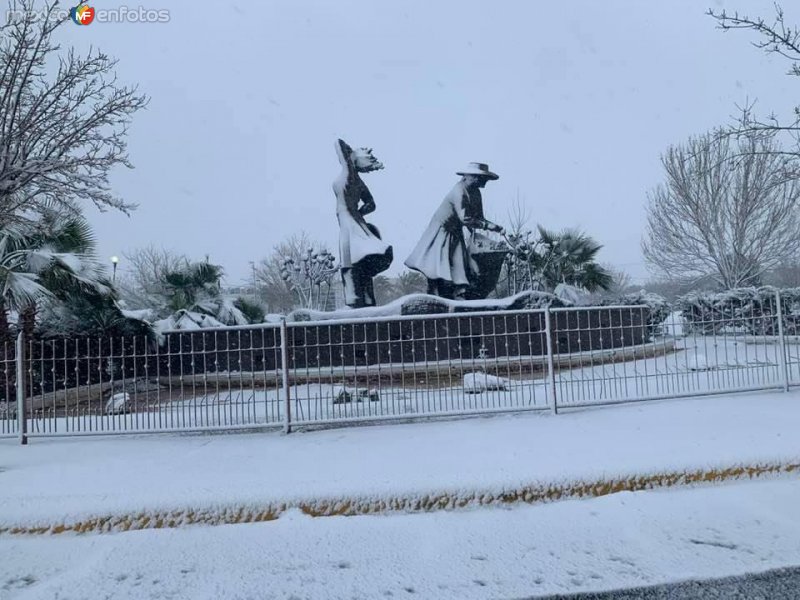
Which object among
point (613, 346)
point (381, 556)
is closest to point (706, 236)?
point (613, 346)

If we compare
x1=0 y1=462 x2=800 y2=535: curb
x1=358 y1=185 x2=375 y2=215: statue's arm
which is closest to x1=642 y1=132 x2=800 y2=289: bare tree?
x1=358 y1=185 x2=375 y2=215: statue's arm

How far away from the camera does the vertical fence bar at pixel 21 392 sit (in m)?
6.34

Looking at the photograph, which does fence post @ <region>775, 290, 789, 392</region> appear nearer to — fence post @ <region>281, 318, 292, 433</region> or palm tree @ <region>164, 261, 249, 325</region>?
fence post @ <region>281, 318, 292, 433</region>

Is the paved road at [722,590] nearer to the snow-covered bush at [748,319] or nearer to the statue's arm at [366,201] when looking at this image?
the snow-covered bush at [748,319]

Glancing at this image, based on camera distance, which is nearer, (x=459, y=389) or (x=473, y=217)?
(x=459, y=389)

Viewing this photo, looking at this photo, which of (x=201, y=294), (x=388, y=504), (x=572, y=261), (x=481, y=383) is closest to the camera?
(x=388, y=504)

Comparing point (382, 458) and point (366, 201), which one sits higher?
point (366, 201)

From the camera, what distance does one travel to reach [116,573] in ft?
11.7

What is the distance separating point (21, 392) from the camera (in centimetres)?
638

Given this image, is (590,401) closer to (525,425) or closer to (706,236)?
(525,425)

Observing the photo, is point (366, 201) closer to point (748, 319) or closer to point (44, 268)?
point (44, 268)

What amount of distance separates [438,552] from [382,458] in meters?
1.77

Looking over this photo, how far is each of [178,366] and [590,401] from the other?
5.11 meters

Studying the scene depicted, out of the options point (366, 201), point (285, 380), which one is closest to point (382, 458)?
point (285, 380)
